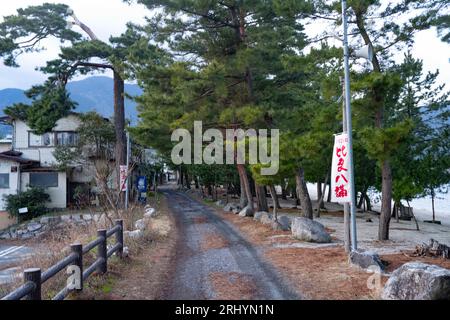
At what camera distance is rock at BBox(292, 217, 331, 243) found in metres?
12.5

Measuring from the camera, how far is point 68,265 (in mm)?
6441

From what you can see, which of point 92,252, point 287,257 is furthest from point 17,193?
point 287,257

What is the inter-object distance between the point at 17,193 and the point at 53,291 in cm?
2396

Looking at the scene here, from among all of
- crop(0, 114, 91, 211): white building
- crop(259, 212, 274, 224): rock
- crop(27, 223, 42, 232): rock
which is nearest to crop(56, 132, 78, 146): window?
crop(0, 114, 91, 211): white building

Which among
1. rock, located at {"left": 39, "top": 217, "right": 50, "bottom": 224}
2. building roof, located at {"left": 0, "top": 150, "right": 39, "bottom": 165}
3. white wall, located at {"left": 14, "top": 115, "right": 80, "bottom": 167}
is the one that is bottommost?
rock, located at {"left": 39, "top": 217, "right": 50, "bottom": 224}

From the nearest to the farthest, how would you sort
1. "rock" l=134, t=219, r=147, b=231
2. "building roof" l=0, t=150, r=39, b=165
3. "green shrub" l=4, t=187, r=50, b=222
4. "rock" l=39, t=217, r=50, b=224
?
"rock" l=134, t=219, r=147, b=231, "rock" l=39, t=217, r=50, b=224, "green shrub" l=4, t=187, r=50, b=222, "building roof" l=0, t=150, r=39, b=165

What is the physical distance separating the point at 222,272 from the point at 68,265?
3.33 metres

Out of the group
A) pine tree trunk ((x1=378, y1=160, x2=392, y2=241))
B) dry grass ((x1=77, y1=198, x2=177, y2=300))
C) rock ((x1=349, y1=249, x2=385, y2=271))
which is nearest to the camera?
dry grass ((x1=77, y1=198, x2=177, y2=300))

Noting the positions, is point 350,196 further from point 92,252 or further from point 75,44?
point 75,44

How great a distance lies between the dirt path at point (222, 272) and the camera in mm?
7031

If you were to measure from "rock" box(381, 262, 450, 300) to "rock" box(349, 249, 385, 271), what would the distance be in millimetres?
1878

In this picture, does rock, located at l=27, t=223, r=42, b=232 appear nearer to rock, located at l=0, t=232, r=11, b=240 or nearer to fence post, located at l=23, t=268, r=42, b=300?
rock, located at l=0, t=232, r=11, b=240

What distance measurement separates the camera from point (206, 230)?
54.0ft

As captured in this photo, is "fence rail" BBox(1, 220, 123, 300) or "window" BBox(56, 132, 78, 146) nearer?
"fence rail" BBox(1, 220, 123, 300)
